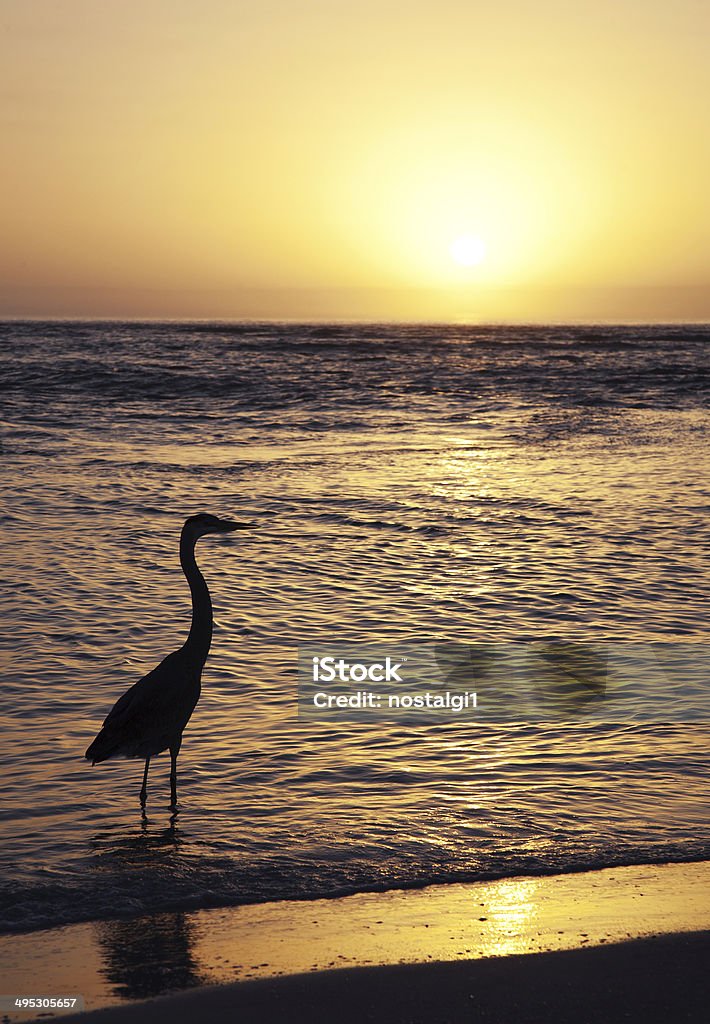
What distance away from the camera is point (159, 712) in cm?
636

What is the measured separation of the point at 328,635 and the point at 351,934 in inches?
208

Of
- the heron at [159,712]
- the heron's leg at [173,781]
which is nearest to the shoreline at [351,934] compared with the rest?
the heron's leg at [173,781]

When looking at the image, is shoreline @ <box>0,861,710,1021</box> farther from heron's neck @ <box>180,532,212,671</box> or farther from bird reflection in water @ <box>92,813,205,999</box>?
heron's neck @ <box>180,532,212,671</box>

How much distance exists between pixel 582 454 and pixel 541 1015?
66.2ft

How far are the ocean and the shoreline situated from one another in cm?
20

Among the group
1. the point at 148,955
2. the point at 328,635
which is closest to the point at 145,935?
the point at 148,955

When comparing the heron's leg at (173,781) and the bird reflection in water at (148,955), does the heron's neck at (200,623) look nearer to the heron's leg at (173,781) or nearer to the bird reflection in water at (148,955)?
the heron's leg at (173,781)

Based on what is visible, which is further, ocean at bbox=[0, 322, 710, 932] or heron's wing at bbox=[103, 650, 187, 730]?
heron's wing at bbox=[103, 650, 187, 730]

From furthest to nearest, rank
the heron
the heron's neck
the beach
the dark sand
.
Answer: the heron's neck → the heron → the beach → the dark sand

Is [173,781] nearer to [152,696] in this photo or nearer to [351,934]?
[152,696]

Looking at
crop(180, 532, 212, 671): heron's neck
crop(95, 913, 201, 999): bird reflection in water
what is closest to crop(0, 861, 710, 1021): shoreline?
crop(95, 913, 201, 999): bird reflection in water

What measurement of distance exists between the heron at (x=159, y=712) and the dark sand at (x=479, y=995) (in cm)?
225

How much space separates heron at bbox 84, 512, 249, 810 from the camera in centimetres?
626

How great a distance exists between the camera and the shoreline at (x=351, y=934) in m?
4.29
